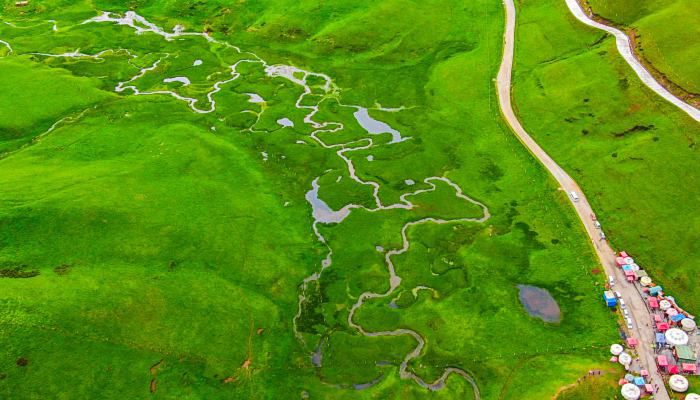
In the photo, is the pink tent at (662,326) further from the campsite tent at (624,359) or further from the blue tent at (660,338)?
the campsite tent at (624,359)

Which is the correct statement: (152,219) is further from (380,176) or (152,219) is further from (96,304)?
(380,176)

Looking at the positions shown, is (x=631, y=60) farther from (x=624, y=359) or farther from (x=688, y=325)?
(x=624, y=359)

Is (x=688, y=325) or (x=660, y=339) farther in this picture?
(x=688, y=325)

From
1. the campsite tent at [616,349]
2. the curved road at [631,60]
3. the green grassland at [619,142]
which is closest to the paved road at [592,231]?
the green grassland at [619,142]

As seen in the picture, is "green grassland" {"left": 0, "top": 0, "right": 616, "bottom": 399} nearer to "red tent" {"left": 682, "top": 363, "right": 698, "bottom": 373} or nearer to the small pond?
the small pond

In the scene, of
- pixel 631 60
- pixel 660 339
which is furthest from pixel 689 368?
pixel 631 60
